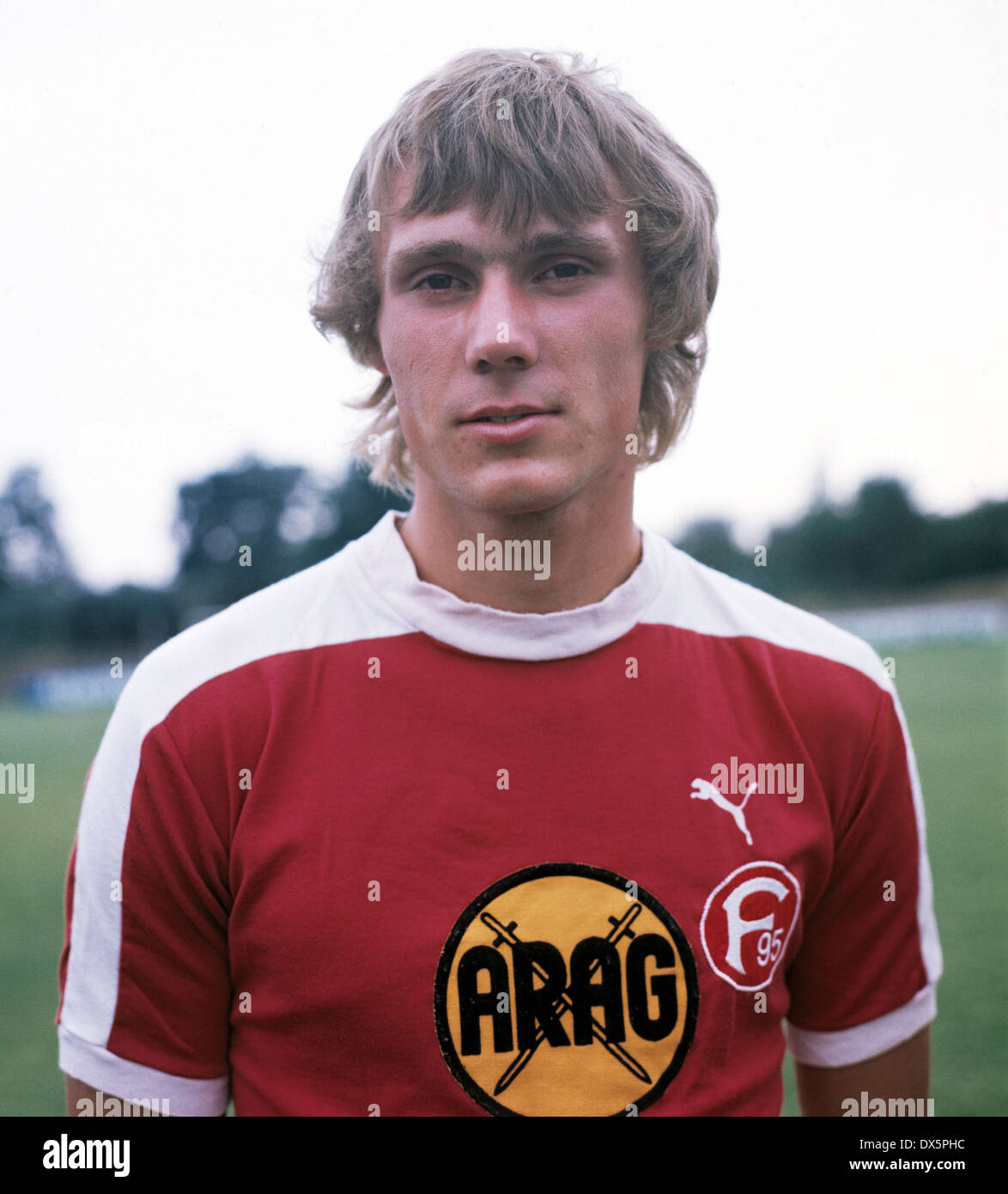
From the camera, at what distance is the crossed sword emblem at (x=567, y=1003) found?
1.39 meters

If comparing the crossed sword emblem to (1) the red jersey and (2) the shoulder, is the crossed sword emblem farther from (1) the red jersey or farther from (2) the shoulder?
(2) the shoulder

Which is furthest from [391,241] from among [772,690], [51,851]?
[51,851]

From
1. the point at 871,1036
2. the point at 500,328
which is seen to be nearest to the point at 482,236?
the point at 500,328

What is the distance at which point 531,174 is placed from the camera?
57.7 inches

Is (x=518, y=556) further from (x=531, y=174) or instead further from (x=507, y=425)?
(x=531, y=174)

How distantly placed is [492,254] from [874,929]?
1.19m

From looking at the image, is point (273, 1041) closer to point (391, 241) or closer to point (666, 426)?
point (391, 241)

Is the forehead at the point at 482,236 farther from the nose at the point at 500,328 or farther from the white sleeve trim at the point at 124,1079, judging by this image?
the white sleeve trim at the point at 124,1079

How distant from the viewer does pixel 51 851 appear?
8.00 metres

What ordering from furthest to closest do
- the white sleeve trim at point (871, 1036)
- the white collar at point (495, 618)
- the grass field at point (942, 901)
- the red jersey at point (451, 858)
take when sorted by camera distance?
the grass field at point (942, 901), the white sleeve trim at point (871, 1036), the white collar at point (495, 618), the red jersey at point (451, 858)

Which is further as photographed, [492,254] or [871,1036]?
[871,1036]

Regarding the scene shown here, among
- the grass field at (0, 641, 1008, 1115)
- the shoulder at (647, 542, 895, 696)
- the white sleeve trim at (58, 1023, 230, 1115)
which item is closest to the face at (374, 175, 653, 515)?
the shoulder at (647, 542, 895, 696)

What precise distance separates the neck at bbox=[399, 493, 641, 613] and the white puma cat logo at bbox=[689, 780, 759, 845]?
0.32 meters

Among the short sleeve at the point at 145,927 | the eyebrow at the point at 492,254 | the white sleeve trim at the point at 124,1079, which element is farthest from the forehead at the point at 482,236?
the white sleeve trim at the point at 124,1079
